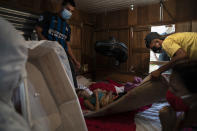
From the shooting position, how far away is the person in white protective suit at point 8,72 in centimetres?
47

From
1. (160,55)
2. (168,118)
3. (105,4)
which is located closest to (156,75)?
(168,118)

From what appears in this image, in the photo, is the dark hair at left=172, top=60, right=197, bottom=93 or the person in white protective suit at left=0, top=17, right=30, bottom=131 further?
the dark hair at left=172, top=60, right=197, bottom=93

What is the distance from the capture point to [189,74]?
2.13 feet

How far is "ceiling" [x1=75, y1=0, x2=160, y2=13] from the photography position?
3053 mm

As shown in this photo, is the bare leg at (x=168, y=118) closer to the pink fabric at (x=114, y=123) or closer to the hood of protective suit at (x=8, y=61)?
the pink fabric at (x=114, y=123)

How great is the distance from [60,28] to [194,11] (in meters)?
2.49

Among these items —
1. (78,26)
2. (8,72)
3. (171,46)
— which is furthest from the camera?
(78,26)

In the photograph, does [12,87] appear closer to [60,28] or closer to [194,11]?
[60,28]

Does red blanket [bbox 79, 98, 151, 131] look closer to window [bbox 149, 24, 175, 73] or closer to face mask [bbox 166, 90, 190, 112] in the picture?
face mask [bbox 166, 90, 190, 112]

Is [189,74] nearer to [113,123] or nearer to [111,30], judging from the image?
[113,123]

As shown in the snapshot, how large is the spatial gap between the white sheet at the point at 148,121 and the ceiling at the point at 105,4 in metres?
2.27

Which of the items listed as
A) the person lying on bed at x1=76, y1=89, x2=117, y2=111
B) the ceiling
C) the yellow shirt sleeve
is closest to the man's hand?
the yellow shirt sleeve

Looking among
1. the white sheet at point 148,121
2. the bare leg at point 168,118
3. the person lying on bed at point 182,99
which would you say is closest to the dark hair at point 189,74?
the person lying on bed at point 182,99

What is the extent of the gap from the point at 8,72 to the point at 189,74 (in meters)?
0.73
